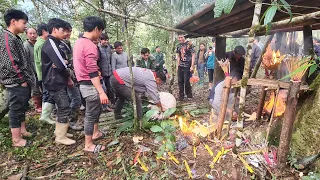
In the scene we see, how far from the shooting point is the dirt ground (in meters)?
2.75

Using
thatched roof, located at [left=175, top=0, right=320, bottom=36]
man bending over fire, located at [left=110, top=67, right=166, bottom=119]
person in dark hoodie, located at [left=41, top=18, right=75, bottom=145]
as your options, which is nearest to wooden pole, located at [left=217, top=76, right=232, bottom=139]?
thatched roof, located at [left=175, top=0, right=320, bottom=36]

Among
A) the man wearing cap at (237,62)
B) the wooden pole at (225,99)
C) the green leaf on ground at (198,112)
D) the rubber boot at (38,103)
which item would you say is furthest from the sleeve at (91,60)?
the man wearing cap at (237,62)

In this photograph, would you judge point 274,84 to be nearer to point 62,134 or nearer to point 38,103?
point 62,134

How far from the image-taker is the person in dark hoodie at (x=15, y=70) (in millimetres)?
3213

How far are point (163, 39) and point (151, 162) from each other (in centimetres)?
1008

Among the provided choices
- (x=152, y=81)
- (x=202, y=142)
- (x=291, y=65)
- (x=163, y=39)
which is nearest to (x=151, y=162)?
(x=202, y=142)

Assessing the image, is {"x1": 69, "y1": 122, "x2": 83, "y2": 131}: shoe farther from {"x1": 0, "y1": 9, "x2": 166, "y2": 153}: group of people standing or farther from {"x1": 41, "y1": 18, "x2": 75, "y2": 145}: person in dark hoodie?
{"x1": 41, "y1": 18, "x2": 75, "y2": 145}: person in dark hoodie

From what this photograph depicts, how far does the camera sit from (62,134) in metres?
3.67

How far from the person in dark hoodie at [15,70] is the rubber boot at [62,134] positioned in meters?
0.55

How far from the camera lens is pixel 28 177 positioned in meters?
2.77

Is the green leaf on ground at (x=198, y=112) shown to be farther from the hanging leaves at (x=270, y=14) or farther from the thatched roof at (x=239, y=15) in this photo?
the hanging leaves at (x=270, y=14)

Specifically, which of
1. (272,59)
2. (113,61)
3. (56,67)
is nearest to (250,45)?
(272,59)

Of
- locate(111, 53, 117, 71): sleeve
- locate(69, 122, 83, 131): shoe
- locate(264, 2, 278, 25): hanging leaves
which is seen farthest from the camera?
locate(111, 53, 117, 71): sleeve

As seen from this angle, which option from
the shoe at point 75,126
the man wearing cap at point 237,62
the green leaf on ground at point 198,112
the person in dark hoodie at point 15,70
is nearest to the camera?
the person in dark hoodie at point 15,70
